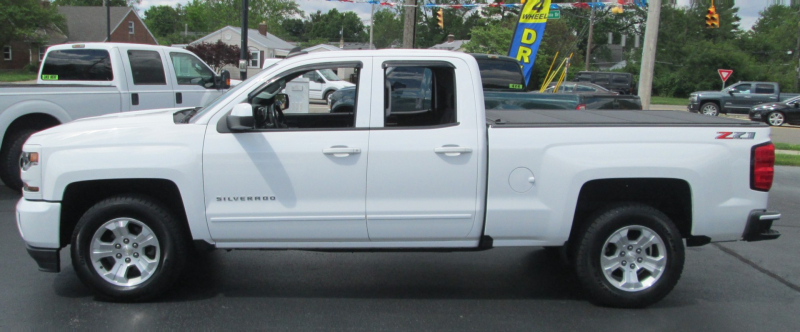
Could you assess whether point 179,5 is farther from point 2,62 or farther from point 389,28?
point 2,62

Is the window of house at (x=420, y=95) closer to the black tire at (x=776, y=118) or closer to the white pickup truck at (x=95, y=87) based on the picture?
the white pickup truck at (x=95, y=87)

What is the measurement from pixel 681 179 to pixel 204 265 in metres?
4.03

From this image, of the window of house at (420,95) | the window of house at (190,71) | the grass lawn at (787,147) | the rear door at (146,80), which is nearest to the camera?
the window of house at (420,95)

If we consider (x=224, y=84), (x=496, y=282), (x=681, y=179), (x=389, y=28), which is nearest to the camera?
(x=681, y=179)

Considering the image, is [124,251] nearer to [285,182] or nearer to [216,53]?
[285,182]

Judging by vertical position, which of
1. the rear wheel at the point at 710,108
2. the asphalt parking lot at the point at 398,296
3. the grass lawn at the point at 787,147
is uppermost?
the rear wheel at the point at 710,108

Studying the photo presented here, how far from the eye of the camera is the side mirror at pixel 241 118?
4.52 m

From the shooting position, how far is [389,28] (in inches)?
4134

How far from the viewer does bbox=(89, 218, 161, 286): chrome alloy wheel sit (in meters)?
4.82

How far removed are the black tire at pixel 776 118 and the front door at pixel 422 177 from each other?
24.8m

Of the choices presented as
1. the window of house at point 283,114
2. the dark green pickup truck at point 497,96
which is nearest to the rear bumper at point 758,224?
the dark green pickup truck at point 497,96

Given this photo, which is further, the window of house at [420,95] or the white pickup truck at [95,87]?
the white pickup truck at [95,87]

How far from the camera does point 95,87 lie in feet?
30.6

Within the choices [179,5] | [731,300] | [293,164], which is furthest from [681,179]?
[179,5]
